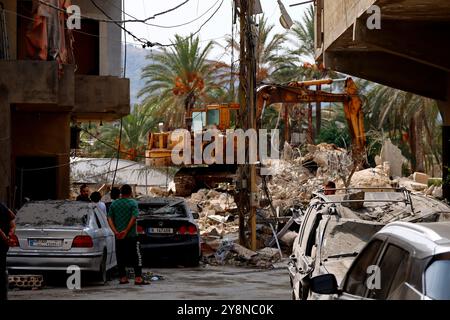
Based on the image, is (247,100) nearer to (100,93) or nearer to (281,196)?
→ (100,93)

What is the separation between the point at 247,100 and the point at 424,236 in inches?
674

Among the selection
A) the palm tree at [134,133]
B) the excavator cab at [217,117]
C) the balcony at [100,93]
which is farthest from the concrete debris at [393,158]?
the balcony at [100,93]

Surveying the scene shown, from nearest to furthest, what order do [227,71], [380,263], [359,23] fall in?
[380,263] < [359,23] < [227,71]

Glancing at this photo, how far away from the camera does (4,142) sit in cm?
2131

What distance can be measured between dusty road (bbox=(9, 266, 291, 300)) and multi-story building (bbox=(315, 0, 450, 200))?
376 cm

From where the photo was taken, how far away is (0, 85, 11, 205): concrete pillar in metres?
21.2

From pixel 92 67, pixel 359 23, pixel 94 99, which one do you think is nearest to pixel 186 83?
pixel 92 67

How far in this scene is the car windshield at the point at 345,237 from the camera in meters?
10.9

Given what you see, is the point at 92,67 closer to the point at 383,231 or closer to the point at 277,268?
the point at 277,268

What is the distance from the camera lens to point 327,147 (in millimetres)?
45281

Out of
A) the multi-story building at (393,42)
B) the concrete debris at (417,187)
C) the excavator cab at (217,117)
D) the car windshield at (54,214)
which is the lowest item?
the concrete debris at (417,187)

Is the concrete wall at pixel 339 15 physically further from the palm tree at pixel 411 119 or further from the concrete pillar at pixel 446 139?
the palm tree at pixel 411 119

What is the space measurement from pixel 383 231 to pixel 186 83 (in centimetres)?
4827

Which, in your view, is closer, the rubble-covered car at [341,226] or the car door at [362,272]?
the car door at [362,272]
